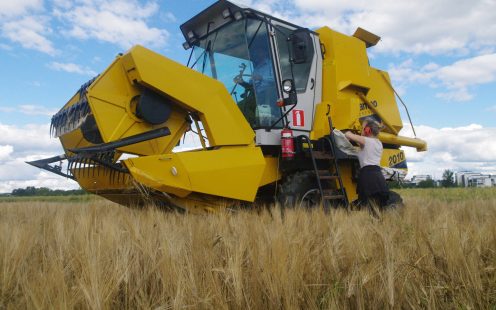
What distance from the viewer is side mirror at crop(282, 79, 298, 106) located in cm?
526

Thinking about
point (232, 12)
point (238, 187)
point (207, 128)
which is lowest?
Result: point (238, 187)

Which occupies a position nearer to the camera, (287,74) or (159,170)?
(159,170)

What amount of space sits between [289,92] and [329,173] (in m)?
1.32

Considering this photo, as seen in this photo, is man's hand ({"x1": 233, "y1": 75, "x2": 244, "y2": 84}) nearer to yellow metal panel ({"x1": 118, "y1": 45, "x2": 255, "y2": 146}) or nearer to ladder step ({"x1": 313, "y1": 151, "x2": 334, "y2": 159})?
yellow metal panel ({"x1": 118, "y1": 45, "x2": 255, "y2": 146})

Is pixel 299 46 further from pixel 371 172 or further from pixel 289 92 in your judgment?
pixel 371 172

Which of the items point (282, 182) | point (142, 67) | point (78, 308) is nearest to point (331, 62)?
point (282, 182)

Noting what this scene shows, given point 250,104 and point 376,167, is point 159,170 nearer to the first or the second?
point 250,104

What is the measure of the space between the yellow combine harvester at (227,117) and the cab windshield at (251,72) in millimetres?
14

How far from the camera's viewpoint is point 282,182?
19.0 feet

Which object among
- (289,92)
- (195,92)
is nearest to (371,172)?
(289,92)

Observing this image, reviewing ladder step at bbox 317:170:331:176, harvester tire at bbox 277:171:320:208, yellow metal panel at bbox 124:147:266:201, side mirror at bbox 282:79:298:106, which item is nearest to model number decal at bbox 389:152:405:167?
ladder step at bbox 317:170:331:176

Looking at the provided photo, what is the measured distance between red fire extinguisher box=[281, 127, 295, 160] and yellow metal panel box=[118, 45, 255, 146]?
38 cm

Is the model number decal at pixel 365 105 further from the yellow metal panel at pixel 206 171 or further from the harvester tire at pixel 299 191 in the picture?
the yellow metal panel at pixel 206 171

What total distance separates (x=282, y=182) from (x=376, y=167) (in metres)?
1.25
